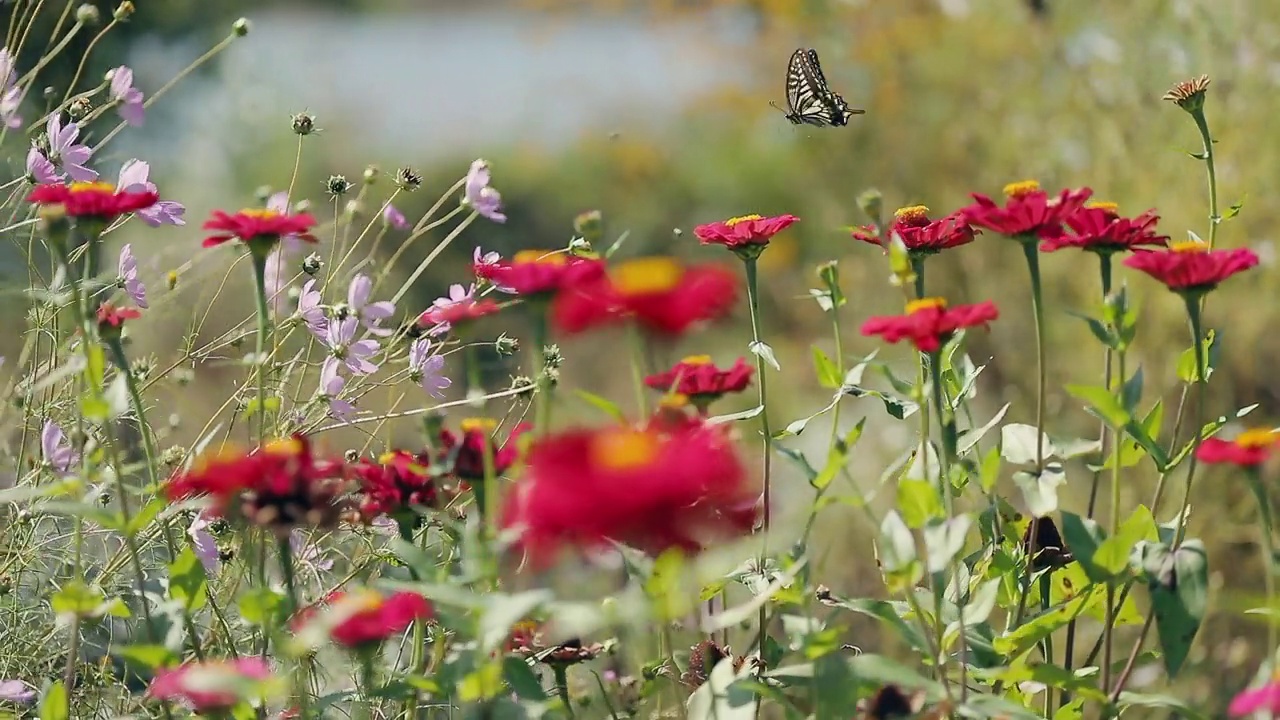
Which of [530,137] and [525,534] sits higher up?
[525,534]

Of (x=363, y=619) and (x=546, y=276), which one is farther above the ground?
(x=546, y=276)

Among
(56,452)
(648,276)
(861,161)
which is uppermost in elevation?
(648,276)

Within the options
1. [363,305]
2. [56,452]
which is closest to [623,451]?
[363,305]

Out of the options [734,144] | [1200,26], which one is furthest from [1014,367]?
[734,144]

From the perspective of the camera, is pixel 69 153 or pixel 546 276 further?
pixel 69 153

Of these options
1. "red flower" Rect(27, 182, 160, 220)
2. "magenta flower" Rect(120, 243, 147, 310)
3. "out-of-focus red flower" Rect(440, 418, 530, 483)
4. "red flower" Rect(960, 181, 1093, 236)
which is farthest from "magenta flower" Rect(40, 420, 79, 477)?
"red flower" Rect(960, 181, 1093, 236)

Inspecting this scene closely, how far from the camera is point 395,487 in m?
0.75

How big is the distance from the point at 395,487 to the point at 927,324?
11.8 inches

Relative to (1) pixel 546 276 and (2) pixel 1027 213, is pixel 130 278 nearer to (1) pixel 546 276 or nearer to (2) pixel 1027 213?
(1) pixel 546 276

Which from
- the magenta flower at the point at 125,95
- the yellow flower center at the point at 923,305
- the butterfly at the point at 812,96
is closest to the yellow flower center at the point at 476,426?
the yellow flower center at the point at 923,305

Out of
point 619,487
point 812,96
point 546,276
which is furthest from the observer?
point 812,96

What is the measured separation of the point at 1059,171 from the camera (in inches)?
113

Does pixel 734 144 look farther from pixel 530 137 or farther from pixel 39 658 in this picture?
pixel 39 658

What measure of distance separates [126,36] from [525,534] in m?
2.72
